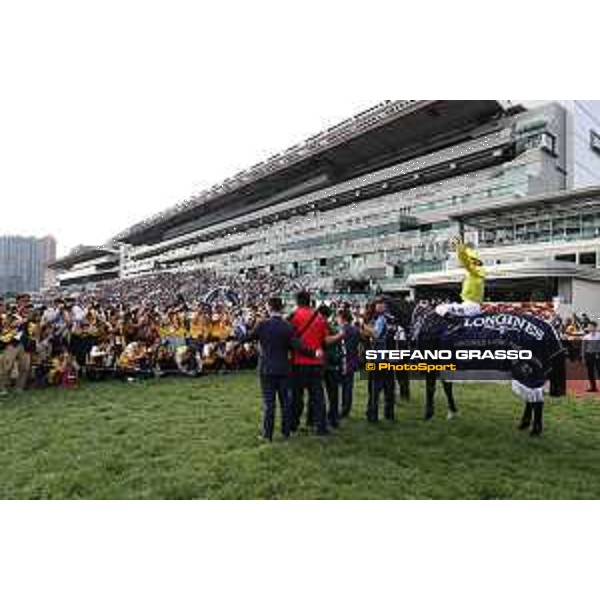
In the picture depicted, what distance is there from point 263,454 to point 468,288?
359cm

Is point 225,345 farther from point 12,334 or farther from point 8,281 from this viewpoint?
point 8,281

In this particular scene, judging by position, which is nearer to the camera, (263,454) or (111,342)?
(263,454)

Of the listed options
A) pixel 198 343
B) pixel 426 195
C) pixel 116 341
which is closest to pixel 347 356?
pixel 198 343

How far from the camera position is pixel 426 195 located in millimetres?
41219

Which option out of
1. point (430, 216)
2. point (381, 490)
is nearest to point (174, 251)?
point (430, 216)

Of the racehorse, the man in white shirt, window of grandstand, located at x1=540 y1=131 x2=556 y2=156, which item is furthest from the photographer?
window of grandstand, located at x1=540 y1=131 x2=556 y2=156

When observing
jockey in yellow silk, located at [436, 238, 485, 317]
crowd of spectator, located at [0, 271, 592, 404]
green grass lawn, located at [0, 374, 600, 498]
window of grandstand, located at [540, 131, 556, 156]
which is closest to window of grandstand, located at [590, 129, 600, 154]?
window of grandstand, located at [540, 131, 556, 156]

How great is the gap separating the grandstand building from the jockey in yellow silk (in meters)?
16.5

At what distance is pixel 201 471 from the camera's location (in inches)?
192

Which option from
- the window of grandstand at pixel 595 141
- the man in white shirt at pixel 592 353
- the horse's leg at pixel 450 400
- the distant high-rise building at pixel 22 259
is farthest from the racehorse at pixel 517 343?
the window of grandstand at pixel 595 141

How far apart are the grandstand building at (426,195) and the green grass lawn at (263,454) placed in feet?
58.1

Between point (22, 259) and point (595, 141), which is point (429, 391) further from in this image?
point (595, 141)

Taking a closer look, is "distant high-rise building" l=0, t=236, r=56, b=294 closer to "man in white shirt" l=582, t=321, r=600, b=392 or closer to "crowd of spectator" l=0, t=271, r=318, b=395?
"crowd of spectator" l=0, t=271, r=318, b=395

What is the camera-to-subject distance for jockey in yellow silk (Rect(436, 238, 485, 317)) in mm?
6770
